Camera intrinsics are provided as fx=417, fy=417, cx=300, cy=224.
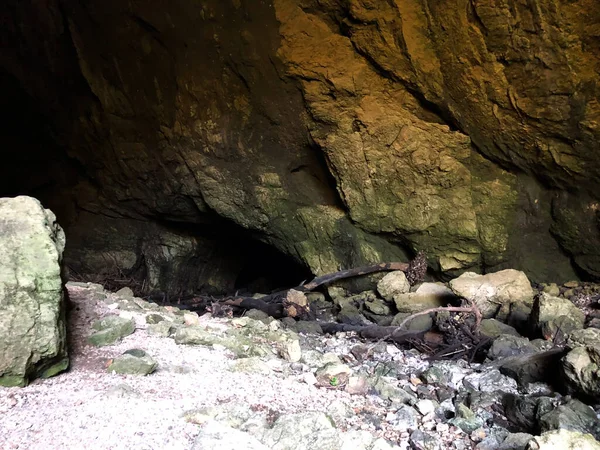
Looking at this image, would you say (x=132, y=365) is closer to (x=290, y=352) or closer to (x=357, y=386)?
(x=290, y=352)

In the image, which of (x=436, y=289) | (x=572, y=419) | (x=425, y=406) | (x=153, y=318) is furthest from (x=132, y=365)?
(x=436, y=289)

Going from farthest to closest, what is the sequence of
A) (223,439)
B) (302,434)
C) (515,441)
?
1. (515,441)
2. (302,434)
3. (223,439)

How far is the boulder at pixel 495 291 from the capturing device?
3875 mm

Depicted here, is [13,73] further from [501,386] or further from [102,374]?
[501,386]

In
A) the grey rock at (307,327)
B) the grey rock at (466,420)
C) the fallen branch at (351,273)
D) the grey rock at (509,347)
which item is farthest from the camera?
the fallen branch at (351,273)

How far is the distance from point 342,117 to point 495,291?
240 cm

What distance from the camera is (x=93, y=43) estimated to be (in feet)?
17.6

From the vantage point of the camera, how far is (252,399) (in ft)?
5.90

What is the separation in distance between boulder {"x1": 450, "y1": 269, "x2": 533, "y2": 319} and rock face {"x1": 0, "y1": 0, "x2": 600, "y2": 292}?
655 mm

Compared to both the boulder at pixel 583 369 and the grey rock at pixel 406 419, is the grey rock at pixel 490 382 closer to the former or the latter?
the boulder at pixel 583 369

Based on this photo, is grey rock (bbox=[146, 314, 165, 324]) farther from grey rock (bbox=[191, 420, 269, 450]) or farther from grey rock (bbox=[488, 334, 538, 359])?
grey rock (bbox=[488, 334, 538, 359])

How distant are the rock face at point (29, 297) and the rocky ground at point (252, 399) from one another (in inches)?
3.3

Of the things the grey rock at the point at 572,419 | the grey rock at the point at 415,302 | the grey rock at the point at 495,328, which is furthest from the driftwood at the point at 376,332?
the grey rock at the point at 572,419

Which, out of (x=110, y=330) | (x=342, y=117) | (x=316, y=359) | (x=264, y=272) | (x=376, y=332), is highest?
(x=342, y=117)
